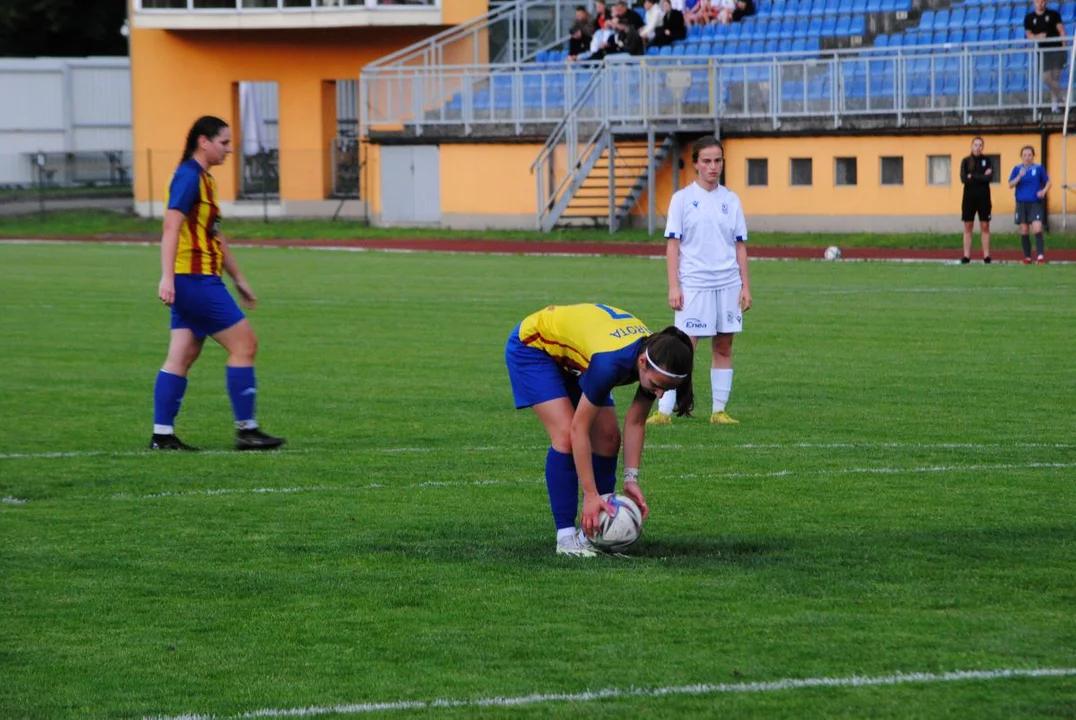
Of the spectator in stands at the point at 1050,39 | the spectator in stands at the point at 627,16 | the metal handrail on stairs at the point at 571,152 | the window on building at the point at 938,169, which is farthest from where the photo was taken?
the spectator in stands at the point at 627,16

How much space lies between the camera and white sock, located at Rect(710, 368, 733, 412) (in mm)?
12203

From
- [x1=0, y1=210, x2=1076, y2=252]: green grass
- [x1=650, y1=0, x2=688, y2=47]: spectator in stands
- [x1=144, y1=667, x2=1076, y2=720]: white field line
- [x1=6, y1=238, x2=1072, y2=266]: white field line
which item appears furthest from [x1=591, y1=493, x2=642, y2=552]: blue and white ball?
[x1=650, y1=0, x2=688, y2=47]: spectator in stands

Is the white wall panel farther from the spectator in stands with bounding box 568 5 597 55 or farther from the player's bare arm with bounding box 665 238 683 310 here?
the player's bare arm with bounding box 665 238 683 310

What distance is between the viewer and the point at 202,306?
11.0 m

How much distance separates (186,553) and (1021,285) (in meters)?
17.7

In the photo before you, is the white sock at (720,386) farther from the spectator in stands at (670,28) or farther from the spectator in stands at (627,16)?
→ the spectator in stands at (670,28)

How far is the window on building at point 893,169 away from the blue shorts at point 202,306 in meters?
25.7

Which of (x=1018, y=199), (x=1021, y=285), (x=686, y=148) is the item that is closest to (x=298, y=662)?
(x=1021, y=285)

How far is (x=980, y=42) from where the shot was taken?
33906 mm

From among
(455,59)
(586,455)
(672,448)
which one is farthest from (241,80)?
(586,455)

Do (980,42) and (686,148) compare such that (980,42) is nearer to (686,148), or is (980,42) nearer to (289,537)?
(686,148)

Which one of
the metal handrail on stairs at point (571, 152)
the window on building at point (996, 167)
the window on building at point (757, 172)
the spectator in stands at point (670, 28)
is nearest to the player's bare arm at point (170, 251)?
the window on building at point (996, 167)

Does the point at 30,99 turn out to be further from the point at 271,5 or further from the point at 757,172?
the point at 757,172

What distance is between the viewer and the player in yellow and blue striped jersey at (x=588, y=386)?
23.1 ft
